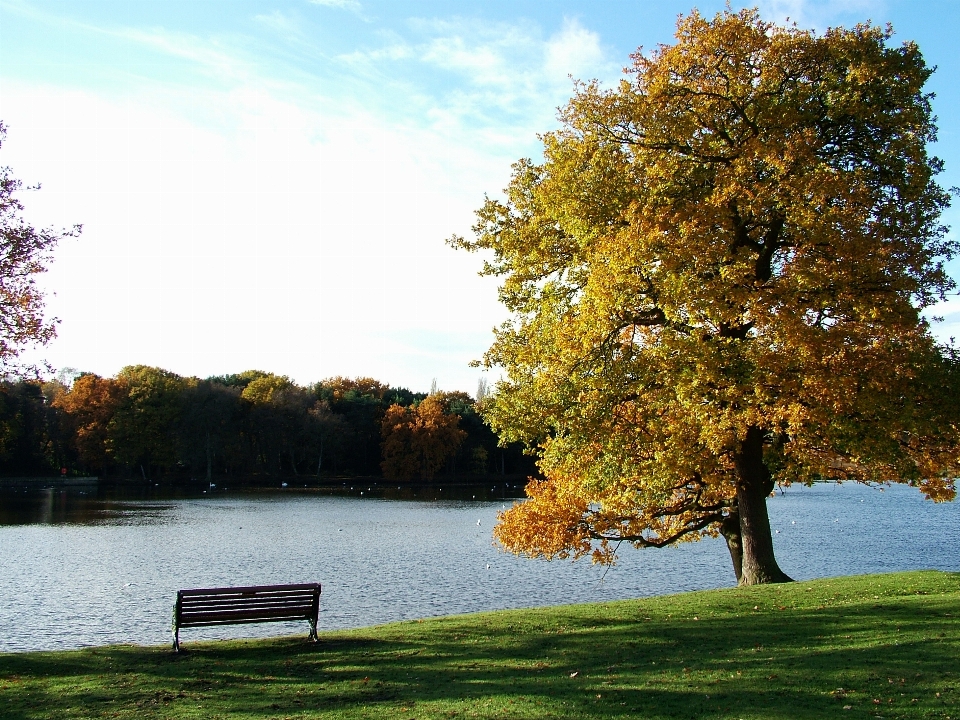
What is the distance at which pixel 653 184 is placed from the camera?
52.9ft

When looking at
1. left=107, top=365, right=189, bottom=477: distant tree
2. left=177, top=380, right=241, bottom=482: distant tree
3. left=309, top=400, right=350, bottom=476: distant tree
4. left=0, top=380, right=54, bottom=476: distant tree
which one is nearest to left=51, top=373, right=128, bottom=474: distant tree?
left=107, top=365, right=189, bottom=477: distant tree

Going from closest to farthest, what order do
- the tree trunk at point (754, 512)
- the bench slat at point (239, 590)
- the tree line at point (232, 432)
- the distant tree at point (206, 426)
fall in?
the bench slat at point (239, 590), the tree trunk at point (754, 512), the tree line at point (232, 432), the distant tree at point (206, 426)

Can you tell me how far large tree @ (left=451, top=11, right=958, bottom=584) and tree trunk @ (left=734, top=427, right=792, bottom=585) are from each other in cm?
5

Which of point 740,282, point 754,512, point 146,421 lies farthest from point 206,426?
point 740,282

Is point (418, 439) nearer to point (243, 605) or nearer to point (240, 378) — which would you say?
point (240, 378)

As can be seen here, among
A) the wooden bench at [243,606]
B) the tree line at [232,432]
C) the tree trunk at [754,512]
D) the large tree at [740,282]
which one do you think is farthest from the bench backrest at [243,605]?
the tree line at [232,432]

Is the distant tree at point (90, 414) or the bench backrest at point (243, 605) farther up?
the distant tree at point (90, 414)

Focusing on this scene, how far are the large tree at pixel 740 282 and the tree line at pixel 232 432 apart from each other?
72.6 meters

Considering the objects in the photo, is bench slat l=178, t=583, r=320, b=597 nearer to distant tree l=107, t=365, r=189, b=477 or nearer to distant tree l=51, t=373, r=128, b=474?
distant tree l=107, t=365, r=189, b=477

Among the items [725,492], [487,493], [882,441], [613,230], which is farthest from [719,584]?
[487,493]

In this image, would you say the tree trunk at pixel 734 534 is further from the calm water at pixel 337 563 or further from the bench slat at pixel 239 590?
the bench slat at pixel 239 590

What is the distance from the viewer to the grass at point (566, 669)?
28.7ft

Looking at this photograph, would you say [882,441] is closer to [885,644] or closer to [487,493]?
[885,644]

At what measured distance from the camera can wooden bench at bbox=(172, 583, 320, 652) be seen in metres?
13.1
